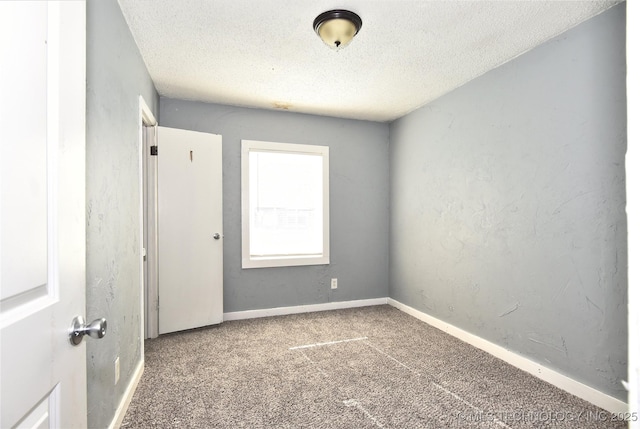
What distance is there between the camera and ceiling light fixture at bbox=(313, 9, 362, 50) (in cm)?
194

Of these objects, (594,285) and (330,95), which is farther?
(330,95)

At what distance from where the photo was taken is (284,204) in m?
3.92

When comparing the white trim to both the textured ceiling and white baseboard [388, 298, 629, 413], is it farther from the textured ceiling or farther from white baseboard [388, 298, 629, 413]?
white baseboard [388, 298, 629, 413]

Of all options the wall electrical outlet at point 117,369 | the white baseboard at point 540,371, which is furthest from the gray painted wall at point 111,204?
the white baseboard at point 540,371

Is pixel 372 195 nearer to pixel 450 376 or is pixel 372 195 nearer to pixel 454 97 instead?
pixel 454 97

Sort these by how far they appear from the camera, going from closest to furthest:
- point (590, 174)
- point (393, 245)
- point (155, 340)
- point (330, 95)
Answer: point (590, 174) < point (155, 340) < point (330, 95) < point (393, 245)

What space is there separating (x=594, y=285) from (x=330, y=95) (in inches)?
105

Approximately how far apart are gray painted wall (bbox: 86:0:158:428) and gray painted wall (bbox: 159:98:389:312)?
4.30 ft

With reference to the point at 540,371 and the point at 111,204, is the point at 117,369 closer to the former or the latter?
the point at 111,204

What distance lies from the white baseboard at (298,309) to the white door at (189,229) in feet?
0.95

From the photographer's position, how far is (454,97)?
3.16 meters

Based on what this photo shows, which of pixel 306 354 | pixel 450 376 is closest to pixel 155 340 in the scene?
pixel 306 354

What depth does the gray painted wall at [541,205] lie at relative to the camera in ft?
6.34

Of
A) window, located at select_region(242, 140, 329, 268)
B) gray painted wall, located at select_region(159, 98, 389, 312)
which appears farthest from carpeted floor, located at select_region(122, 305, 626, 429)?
window, located at select_region(242, 140, 329, 268)
